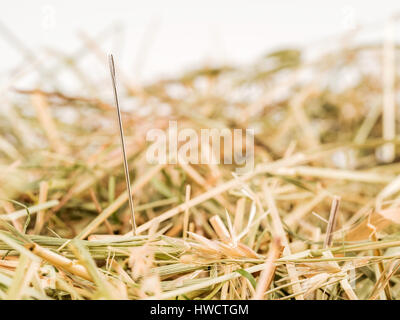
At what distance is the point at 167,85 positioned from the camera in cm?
88

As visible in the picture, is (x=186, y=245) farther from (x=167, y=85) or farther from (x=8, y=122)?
(x=167, y=85)

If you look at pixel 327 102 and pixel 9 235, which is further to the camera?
pixel 327 102

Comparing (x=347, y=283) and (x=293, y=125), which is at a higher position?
(x=293, y=125)

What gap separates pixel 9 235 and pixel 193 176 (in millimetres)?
237

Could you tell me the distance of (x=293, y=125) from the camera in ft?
2.54
